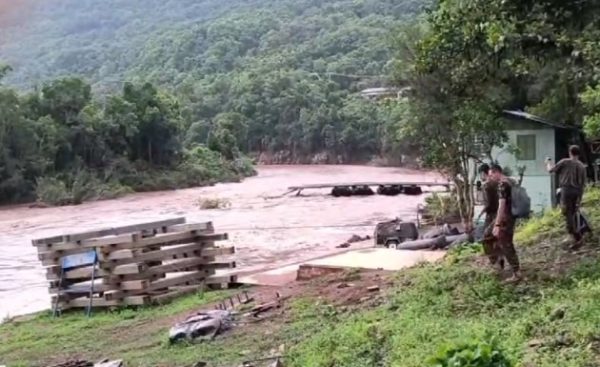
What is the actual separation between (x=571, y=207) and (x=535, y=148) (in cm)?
1426

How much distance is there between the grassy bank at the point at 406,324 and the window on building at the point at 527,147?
36.8ft

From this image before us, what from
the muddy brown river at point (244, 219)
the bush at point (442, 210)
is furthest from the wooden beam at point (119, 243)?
the bush at point (442, 210)

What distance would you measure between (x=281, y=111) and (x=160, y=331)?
257 ft

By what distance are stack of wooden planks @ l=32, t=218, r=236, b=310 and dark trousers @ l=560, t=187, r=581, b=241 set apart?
231 inches

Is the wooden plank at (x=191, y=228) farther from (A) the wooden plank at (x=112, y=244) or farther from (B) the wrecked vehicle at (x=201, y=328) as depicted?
(B) the wrecked vehicle at (x=201, y=328)

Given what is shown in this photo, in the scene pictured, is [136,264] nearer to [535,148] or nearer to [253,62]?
[535,148]

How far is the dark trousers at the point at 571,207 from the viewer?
10.5 metres

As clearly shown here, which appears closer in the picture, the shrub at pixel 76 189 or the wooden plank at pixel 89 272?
the wooden plank at pixel 89 272

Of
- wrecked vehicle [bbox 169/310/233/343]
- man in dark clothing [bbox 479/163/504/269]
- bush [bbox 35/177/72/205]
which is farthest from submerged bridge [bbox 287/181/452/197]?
wrecked vehicle [bbox 169/310/233/343]

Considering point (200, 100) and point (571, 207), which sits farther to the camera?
point (200, 100)

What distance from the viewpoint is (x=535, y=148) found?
79.8 ft

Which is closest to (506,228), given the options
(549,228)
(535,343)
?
(535,343)

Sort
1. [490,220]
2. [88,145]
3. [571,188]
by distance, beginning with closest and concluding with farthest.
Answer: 1. [490,220]
2. [571,188]
3. [88,145]

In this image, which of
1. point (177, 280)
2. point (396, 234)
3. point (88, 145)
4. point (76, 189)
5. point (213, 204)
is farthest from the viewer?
point (88, 145)
